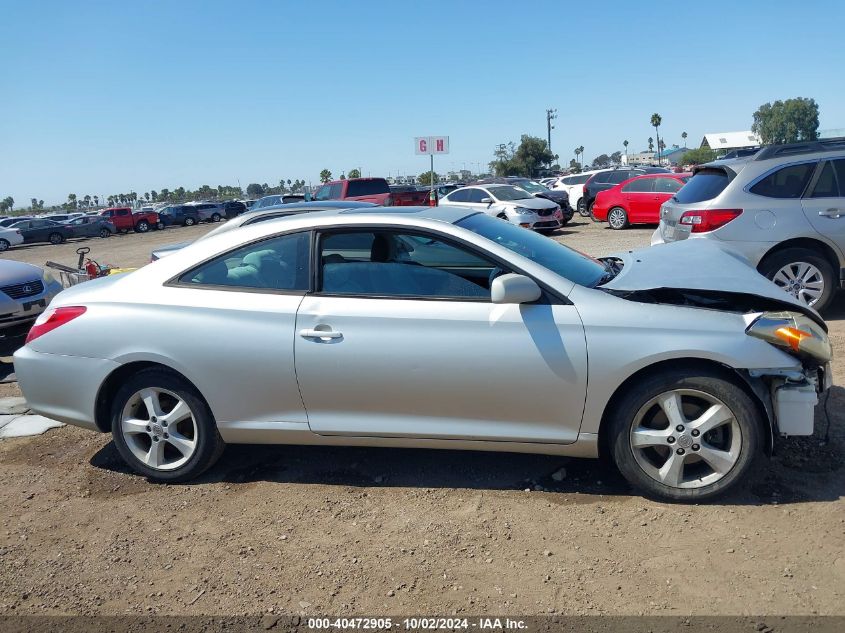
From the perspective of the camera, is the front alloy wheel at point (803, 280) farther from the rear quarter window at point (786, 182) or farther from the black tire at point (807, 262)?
the rear quarter window at point (786, 182)

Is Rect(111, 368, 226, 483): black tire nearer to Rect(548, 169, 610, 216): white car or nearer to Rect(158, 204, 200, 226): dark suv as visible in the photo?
Rect(548, 169, 610, 216): white car

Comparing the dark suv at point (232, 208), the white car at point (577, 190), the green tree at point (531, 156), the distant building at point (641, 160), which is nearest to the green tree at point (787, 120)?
the distant building at point (641, 160)

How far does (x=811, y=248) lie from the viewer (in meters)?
6.77

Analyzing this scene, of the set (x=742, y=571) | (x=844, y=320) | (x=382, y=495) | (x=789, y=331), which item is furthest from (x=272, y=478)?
(x=844, y=320)

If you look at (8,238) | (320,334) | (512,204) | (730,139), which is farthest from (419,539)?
(730,139)

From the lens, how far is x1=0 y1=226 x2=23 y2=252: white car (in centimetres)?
3444

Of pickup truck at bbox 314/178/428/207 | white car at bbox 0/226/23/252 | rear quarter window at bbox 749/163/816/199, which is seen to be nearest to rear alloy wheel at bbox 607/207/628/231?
pickup truck at bbox 314/178/428/207

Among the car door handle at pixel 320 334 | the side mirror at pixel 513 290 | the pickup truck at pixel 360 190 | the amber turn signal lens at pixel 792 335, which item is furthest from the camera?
the pickup truck at pixel 360 190

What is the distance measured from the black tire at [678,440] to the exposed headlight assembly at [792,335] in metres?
0.29

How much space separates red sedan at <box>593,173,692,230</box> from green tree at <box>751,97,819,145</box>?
96238mm

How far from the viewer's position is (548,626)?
270 cm

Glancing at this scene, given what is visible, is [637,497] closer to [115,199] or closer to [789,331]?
[789,331]

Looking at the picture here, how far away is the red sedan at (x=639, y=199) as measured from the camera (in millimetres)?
18094

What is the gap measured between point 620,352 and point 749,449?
32.3 inches
